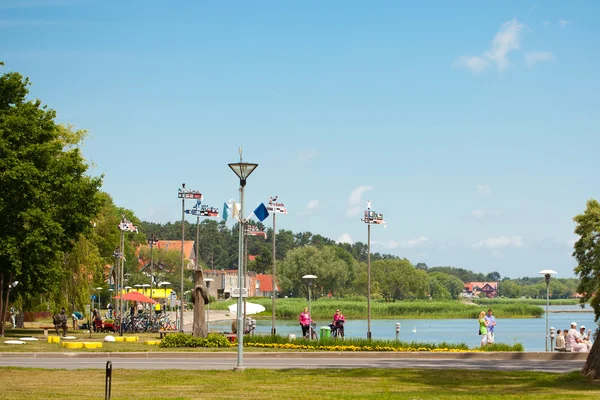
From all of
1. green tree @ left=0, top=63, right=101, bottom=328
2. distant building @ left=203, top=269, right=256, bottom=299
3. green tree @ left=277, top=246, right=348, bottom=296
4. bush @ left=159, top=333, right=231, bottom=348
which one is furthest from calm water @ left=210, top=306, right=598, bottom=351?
distant building @ left=203, top=269, right=256, bottom=299

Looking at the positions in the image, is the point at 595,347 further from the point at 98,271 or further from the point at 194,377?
the point at 98,271

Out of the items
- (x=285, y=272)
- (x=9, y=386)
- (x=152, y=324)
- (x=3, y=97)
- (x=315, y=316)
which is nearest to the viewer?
(x=9, y=386)

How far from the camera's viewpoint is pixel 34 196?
149ft

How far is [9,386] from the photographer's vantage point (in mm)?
19438

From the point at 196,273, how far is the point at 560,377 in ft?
73.0

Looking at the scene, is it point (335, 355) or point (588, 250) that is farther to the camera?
point (588, 250)

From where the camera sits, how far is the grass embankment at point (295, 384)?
59.0ft

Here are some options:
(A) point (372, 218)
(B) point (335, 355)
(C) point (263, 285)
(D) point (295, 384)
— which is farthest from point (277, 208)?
(C) point (263, 285)

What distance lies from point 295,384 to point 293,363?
8.38 m

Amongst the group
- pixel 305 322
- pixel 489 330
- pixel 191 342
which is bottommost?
pixel 191 342

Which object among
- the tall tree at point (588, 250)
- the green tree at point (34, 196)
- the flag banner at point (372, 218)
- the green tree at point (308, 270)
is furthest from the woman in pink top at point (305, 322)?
the green tree at point (308, 270)

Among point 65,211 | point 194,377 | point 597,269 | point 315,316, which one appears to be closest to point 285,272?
point 315,316

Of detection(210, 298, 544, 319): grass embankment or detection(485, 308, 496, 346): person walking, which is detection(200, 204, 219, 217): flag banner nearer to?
detection(485, 308, 496, 346): person walking

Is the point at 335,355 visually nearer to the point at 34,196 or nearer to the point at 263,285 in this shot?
the point at 34,196
